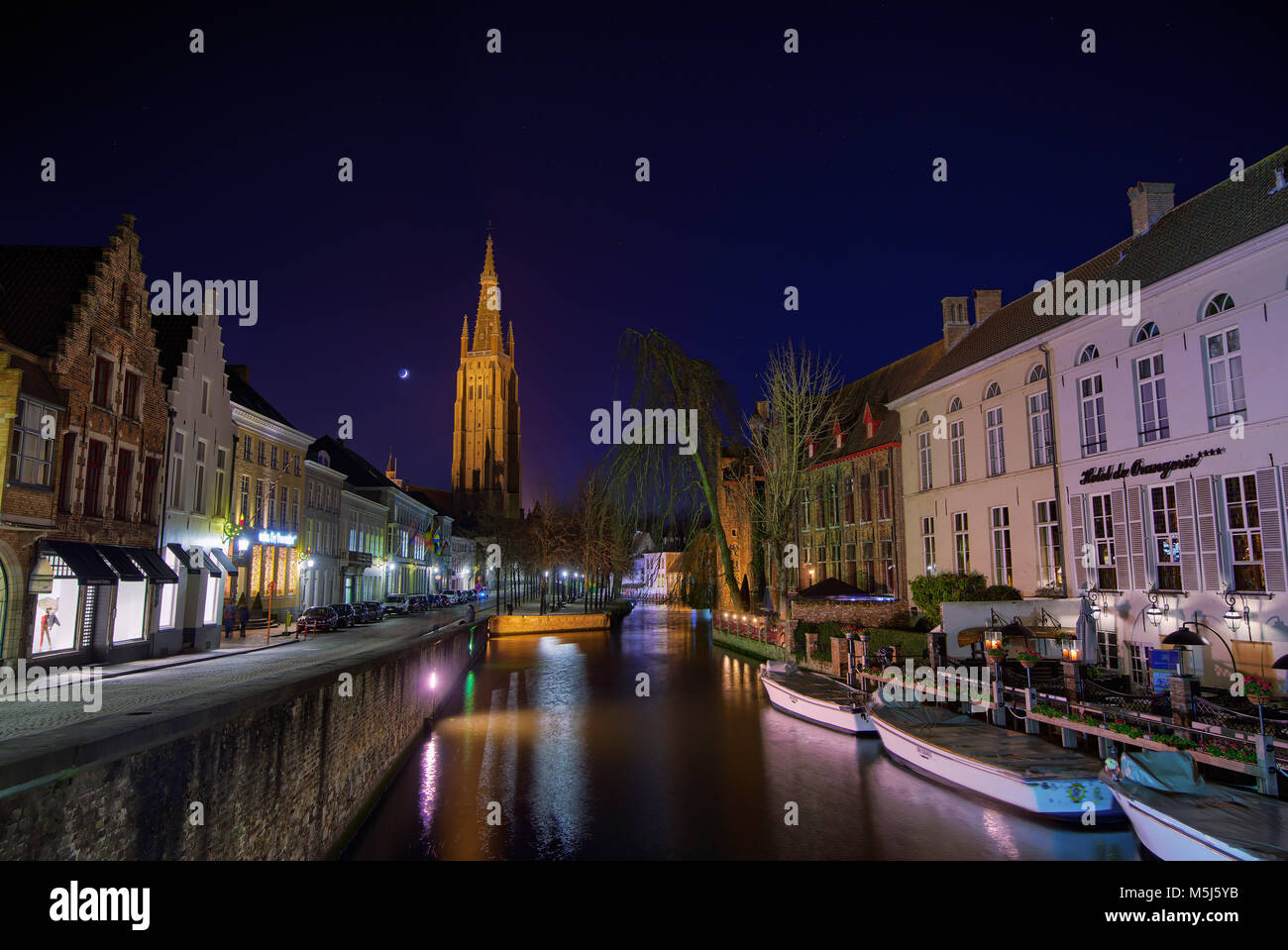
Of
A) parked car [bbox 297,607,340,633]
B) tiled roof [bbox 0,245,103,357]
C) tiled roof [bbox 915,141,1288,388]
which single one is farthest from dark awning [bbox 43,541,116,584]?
tiled roof [bbox 915,141,1288,388]

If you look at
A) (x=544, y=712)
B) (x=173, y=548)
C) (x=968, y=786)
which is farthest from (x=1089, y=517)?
(x=173, y=548)

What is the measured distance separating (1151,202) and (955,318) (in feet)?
38.0

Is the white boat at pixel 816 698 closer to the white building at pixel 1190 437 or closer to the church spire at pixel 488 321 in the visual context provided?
the white building at pixel 1190 437

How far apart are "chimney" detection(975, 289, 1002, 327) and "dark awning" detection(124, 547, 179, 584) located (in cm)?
3521

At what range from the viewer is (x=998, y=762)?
14219mm

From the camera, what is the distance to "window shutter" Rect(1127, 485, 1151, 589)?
21453 millimetres

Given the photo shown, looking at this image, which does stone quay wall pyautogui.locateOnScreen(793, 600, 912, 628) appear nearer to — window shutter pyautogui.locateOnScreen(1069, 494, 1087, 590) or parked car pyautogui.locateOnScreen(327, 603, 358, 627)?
window shutter pyautogui.locateOnScreen(1069, 494, 1087, 590)

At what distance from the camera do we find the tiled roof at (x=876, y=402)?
3912 centimetres

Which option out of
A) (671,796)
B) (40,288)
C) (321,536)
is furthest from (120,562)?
(321,536)

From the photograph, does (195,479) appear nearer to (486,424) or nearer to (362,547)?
(362,547)

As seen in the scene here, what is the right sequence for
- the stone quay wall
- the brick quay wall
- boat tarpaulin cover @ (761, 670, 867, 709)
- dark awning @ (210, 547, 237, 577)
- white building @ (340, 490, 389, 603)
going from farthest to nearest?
white building @ (340, 490, 389, 603), the stone quay wall, dark awning @ (210, 547, 237, 577), boat tarpaulin cover @ (761, 670, 867, 709), the brick quay wall
